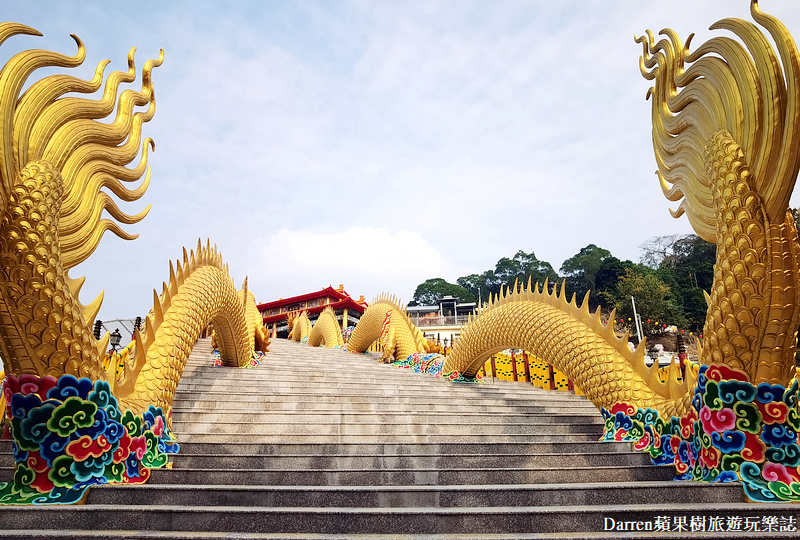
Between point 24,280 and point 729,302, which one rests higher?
point 24,280

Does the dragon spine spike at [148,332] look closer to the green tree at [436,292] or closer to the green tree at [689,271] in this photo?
the green tree at [689,271]

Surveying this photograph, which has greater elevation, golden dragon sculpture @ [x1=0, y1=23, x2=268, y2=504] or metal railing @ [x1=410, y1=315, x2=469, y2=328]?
metal railing @ [x1=410, y1=315, x2=469, y2=328]

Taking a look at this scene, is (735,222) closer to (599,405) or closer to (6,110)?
(599,405)

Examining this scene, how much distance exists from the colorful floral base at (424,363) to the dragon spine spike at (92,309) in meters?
7.16

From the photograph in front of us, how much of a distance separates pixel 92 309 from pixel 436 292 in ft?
191

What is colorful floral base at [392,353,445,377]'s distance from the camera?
1029 cm

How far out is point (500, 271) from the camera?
58.2 m

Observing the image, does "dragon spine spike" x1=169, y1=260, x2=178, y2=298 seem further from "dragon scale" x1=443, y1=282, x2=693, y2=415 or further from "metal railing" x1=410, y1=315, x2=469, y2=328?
"metal railing" x1=410, y1=315, x2=469, y2=328

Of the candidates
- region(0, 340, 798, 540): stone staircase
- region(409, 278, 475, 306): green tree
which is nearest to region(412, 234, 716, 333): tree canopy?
region(409, 278, 475, 306): green tree

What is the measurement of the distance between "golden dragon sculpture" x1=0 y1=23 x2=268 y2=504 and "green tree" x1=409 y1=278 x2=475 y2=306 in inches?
2181

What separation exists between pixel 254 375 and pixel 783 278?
23.9 feet

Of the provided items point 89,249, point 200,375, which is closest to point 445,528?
point 89,249

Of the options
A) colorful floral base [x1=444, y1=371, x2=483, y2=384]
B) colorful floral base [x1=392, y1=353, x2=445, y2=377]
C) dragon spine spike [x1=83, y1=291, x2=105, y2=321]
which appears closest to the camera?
dragon spine spike [x1=83, y1=291, x2=105, y2=321]

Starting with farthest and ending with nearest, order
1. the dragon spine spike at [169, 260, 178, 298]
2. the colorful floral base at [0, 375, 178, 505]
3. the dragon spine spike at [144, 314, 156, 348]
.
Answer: the dragon spine spike at [169, 260, 178, 298]
the dragon spine spike at [144, 314, 156, 348]
the colorful floral base at [0, 375, 178, 505]
